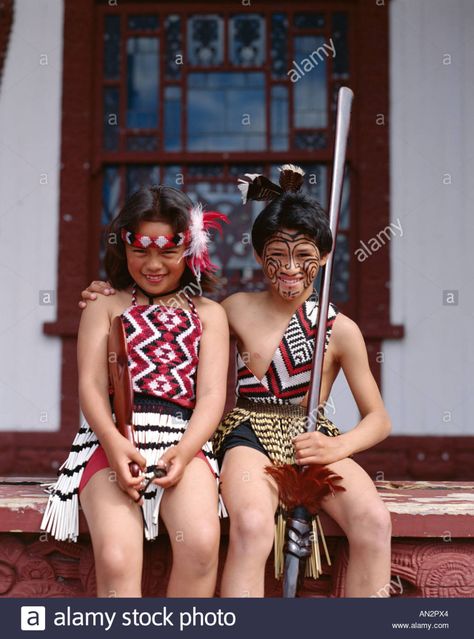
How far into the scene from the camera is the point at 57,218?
4.50 m

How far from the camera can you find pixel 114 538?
1995 mm

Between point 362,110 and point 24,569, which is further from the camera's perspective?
point 362,110

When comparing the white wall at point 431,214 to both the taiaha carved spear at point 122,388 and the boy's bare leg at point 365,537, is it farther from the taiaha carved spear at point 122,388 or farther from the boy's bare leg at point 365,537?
the taiaha carved spear at point 122,388

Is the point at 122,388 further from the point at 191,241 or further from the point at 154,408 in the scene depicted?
the point at 191,241

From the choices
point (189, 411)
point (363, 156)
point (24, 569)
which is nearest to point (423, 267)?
point (363, 156)

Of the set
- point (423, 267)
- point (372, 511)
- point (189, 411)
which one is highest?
point (423, 267)

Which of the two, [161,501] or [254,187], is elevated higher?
[254,187]

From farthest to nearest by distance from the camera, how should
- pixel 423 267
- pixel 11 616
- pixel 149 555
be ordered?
pixel 423 267
pixel 149 555
pixel 11 616

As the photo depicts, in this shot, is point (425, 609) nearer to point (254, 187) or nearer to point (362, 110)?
point (254, 187)

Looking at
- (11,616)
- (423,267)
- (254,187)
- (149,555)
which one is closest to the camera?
(11,616)

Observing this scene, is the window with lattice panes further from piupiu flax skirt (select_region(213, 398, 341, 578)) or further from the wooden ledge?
the wooden ledge

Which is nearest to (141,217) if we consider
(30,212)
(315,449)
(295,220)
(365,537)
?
(295,220)

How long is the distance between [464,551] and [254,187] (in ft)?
3.66

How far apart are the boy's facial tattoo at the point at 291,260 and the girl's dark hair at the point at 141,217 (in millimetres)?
255
